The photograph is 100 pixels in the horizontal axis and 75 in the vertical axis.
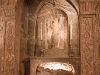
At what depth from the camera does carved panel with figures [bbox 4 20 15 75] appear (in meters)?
3.80

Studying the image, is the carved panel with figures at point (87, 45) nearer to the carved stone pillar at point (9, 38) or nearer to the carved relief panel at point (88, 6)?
the carved relief panel at point (88, 6)

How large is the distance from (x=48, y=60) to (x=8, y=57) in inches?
55.9

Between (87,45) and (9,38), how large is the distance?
1.96 m

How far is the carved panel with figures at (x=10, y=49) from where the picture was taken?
3.80 m

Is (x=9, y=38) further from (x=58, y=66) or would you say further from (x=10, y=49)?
(x=58, y=66)

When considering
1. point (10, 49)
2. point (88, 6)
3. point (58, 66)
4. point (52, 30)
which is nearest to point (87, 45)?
point (88, 6)

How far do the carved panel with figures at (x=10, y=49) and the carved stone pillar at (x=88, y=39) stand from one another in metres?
1.73

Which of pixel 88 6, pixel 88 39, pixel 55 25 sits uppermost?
pixel 88 6

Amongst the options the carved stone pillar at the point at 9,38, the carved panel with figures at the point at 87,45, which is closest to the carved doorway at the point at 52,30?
the carved stone pillar at the point at 9,38

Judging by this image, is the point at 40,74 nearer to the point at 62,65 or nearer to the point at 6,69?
the point at 62,65

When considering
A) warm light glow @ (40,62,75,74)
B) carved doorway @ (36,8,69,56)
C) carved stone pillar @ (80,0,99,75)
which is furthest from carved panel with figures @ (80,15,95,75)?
carved doorway @ (36,8,69,56)

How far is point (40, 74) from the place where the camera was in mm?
4750

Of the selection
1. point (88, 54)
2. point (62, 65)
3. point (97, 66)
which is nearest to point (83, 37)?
point (88, 54)

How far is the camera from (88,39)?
3398 millimetres
